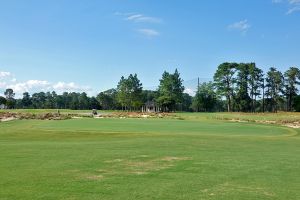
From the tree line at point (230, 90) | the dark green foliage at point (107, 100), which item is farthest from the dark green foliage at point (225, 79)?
the dark green foliage at point (107, 100)

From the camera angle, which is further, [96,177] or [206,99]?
[206,99]

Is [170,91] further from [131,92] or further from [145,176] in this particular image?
[145,176]

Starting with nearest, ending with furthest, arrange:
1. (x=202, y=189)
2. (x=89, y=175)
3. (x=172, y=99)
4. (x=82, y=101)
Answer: (x=202, y=189), (x=89, y=175), (x=172, y=99), (x=82, y=101)

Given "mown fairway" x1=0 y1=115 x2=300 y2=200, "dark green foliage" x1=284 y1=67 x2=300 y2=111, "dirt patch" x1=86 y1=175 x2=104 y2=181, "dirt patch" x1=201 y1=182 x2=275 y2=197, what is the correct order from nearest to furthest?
1. "mown fairway" x1=0 y1=115 x2=300 y2=200
2. "dirt patch" x1=201 y1=182 x2=275 y2=197
3. "dirt patch" x1=86 y1=175 x2=104 y2=181
4. "dark green foliage" x1=284 y1=67 x2=300 y2=111

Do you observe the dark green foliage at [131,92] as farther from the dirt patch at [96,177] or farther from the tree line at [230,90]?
the dirt patch at [96,177]

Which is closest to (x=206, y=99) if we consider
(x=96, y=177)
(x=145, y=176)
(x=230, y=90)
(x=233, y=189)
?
(x=230, y=90)

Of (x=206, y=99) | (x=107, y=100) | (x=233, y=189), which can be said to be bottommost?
(x=233, y=189)

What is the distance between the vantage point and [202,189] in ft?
36.5

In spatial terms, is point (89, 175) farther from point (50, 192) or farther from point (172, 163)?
point (172, 163)

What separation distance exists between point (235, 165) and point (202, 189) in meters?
5.04

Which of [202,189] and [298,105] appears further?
[298,105]

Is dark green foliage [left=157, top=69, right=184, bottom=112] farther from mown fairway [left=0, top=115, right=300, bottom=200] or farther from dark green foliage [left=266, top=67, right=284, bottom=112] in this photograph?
mown fairway [left=0, top=115, right=300, bottom=200]

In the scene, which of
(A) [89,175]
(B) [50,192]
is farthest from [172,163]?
(B) [50,192]

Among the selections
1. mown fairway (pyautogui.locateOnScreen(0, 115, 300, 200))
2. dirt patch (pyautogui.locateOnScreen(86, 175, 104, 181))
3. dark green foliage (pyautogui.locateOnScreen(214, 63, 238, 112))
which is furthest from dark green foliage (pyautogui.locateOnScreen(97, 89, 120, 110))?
dirt patch (pyautogui.locateOnScreen(86, 175, 104, 181))
